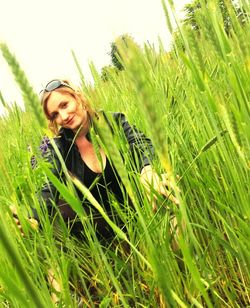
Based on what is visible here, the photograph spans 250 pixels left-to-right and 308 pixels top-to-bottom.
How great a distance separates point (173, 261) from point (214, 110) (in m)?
0.31

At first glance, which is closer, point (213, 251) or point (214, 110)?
point (214, 110)

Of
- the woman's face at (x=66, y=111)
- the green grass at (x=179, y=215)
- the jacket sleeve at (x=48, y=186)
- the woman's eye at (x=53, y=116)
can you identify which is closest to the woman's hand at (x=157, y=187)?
the green grass at (x=179, y=215)

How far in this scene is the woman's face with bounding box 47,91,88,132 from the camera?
1909mm

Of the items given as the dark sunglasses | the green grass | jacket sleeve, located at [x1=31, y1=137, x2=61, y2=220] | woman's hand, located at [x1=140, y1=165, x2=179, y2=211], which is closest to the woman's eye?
the dark sunglasses

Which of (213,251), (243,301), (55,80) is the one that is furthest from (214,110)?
(55,80)

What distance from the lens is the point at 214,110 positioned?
69 centimetres

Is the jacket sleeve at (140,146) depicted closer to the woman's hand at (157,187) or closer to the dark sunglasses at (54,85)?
the woman's hand at (157,187)

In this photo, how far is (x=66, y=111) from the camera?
195 cm

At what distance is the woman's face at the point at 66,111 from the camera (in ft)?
6.26

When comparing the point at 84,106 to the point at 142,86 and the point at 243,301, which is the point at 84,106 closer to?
the point at 243,301

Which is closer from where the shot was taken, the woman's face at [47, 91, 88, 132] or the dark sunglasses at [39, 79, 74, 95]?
the woman's face at [47, 91, 88, 132]

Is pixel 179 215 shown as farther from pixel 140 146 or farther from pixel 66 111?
pixel 66 111

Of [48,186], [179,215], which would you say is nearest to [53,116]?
[48,186]

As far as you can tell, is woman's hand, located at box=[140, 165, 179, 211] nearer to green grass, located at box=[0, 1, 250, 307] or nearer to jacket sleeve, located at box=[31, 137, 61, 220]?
green grass, located at box=[0, 1, 250, 307]
